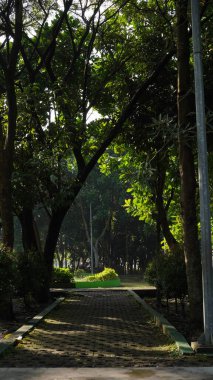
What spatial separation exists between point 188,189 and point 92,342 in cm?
330

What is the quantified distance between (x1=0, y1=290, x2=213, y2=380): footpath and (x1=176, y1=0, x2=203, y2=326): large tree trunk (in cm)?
99

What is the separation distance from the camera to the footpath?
625 cm

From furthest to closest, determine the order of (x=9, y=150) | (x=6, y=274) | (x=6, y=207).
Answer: (x=9, y=150)
(x=6, y=207)
(x=6, y=274)

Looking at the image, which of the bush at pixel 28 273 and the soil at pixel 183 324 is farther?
the bush at pixel 28 273

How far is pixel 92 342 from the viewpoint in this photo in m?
9.23

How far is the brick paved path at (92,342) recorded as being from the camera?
724 cm

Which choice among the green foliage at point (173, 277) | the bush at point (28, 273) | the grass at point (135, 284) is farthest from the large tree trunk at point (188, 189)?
the grass at point (135, 284)

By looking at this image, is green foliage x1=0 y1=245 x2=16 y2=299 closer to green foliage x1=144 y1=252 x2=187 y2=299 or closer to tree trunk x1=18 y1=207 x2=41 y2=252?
green foliage x1=144 y1=252 x2=187 y2=299

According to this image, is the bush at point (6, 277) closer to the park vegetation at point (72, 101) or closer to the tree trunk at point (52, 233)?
the park vegetation at point (72, 101)

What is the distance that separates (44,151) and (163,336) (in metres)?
6.58

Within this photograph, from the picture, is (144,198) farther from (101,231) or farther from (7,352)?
(101,231)

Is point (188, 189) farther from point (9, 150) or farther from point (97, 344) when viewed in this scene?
point (9, 150)

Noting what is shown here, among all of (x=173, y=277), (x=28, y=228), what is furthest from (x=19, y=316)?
(x=28, y=228)

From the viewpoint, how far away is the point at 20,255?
44.4ft
